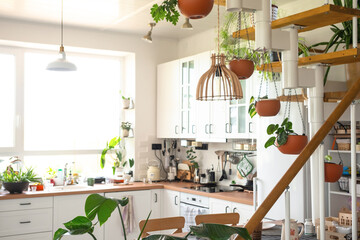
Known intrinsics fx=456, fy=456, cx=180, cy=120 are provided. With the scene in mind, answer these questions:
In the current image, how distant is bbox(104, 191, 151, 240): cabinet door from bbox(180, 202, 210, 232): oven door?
1.72 ft

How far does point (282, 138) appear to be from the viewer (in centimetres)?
268

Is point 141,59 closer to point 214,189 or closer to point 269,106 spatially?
point 214,189

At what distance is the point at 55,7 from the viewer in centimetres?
505

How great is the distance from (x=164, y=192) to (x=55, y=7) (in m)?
2.61

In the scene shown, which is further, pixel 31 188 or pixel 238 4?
pixel 31 188

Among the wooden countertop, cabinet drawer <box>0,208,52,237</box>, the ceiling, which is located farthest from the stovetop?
the ceiling

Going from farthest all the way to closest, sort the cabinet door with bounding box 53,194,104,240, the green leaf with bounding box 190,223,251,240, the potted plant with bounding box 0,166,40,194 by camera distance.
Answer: the cabinet door with bounding box 53,194,104,240 < the potted plant with bounding box 0,166,40,194 < the green leaf with bounding box 190,223,251,240

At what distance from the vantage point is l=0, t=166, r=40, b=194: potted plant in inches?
200

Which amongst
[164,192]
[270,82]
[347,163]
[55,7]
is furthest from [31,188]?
[347,163]

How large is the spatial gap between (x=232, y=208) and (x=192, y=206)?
723mm

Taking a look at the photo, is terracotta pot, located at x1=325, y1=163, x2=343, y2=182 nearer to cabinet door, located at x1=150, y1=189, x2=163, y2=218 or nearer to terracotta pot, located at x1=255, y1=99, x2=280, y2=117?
terracotta pot, located at x1=255, y1=99, x2=280, y2=117

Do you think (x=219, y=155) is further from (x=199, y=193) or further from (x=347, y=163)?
(x=347, y=163)

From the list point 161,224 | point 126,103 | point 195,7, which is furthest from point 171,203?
point 195,7

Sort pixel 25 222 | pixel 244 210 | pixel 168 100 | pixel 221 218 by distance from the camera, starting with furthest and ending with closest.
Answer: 1. pixel 168 100
2. pixel 25 222
3. pixel 244 210
4. pixel 221 218
